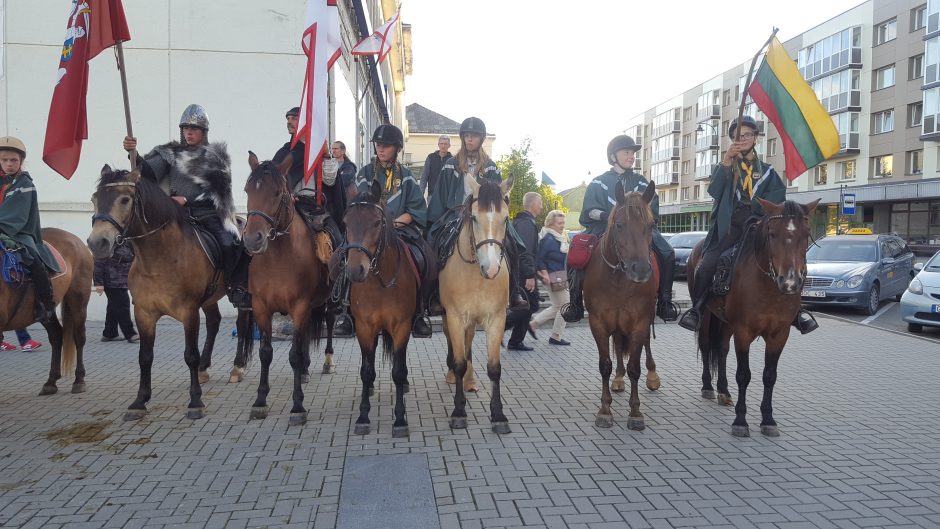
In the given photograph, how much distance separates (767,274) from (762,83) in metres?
2.38

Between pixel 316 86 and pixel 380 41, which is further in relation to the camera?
pixel 380 41

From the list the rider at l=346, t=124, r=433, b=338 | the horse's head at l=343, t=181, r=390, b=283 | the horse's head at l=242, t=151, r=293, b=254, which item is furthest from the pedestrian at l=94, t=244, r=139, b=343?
the horse's head at l=343, t=181, r=390, b=283

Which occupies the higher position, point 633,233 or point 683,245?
point 633,233

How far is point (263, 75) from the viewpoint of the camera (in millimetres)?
12406

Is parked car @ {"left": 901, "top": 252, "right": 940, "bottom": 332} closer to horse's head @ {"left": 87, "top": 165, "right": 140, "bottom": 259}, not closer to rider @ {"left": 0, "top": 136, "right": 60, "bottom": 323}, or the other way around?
horse's head @ {"left": 87, "top": 165, "right": 140, "bottom": 259}

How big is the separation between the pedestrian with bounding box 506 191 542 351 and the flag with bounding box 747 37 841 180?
294 centimetres

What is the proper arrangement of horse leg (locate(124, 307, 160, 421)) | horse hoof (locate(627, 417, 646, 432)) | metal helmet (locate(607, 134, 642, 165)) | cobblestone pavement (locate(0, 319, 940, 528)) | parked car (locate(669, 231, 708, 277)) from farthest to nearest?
parked car (locate(669, 231, 708, 277)) → metal helmet (locate(607, 134, 642, 165)) → horse leg (locate(124, 307, 160, 421)) → horse hoof (locate(627, 417, 646, 432)) → cobblestone pavement (locate(0, 319, 940, 528))

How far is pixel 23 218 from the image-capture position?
6.18m

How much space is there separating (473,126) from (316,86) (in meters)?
1.70

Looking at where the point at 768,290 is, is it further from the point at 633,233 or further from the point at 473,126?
the point at 473,126

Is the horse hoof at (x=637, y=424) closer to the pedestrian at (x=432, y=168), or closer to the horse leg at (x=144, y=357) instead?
the pedestrian at (x=432, y=168)

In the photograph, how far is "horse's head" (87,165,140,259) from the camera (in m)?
5.48

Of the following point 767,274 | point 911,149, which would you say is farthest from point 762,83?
point 911,149

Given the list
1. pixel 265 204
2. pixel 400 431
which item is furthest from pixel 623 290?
pixel 265 204
